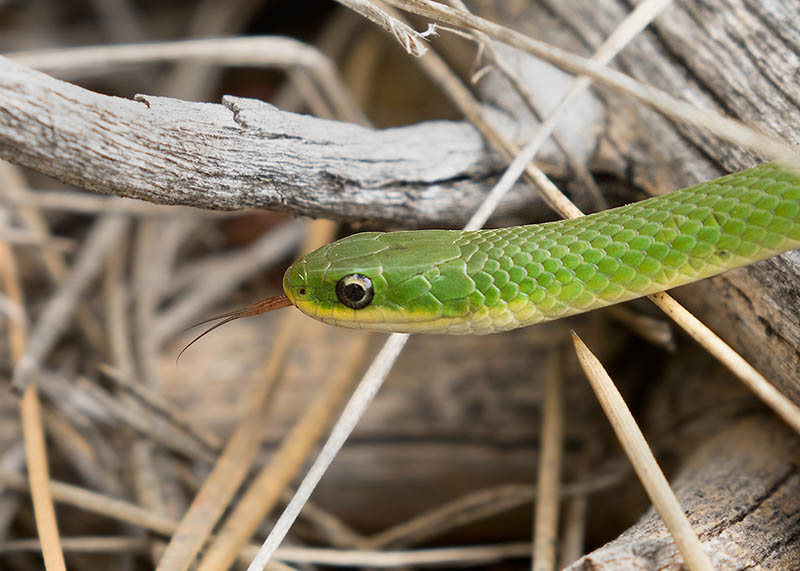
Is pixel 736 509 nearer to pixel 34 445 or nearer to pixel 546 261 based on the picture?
pixel 546 261

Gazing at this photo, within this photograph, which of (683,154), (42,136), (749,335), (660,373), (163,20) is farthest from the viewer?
(163,20)

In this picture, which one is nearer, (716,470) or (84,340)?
(716,470)

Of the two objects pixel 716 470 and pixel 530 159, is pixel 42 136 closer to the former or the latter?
pixel 530 159

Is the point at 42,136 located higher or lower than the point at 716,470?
higher

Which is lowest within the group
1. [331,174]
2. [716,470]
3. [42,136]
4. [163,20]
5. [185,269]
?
[716,470]

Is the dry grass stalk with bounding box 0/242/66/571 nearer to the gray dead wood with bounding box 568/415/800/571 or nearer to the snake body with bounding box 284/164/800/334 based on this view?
the snake body with bounding box 284/164/800/334

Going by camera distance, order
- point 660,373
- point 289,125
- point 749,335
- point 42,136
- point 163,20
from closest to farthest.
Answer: point 42,136, point 289,125, point 749,335, point 660,373, point 163,20

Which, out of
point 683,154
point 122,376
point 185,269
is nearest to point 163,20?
point 185,269
